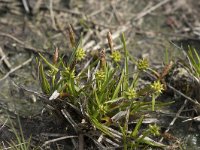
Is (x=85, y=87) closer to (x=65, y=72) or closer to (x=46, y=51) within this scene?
(x=65, y=72)

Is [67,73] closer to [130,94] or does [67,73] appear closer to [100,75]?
[100,75]

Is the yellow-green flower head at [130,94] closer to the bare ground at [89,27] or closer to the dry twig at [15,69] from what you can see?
the bare ground at [89,27]

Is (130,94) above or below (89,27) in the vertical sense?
below

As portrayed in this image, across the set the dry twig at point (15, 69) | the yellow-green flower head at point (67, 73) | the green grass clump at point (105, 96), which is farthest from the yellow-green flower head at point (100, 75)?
the dry twig at point (15, 69)

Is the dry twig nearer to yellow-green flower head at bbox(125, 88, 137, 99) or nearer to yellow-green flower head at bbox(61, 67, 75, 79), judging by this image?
yellow-green flower head at bbox(61, 67, 75, 79)

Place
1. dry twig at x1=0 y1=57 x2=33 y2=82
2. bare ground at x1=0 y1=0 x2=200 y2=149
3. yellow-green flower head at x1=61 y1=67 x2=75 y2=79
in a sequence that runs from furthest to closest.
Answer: bare ground at x1=0 y1=0 x2=200 y2=149 < dry twig at x1=0 y1=57 x2=33 y2=82 < yellow-green flower head at x1=61 y1=67 x2=75 y2=79

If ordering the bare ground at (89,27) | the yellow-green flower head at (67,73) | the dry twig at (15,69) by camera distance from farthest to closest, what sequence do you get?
the bare ground at (89,27), the dry twig at (15,69), the yellow-green flower head at (67,73)

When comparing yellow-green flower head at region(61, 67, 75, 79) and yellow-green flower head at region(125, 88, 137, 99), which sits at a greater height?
→ yellow-green flower head at region(61, 67, 75, 79)

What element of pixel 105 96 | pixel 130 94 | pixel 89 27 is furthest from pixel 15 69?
pixel 130 94

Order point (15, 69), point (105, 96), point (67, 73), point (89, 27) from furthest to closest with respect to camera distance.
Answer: point (89, 27) < point (15, 69) < point (105, 96) < point (67, 73)

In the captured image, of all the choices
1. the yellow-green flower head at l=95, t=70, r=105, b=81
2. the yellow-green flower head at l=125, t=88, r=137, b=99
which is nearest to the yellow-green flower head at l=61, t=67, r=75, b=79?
the yellow-green flower head at l=95, t=70, r=105, b=81

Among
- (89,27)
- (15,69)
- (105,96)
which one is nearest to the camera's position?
(105,96)

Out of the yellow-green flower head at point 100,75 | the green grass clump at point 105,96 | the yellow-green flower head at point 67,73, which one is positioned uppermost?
the yellow-green flower head at point 67,73

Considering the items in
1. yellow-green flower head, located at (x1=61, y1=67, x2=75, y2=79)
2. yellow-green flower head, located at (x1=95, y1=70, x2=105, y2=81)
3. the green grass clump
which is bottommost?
the green grass clump
